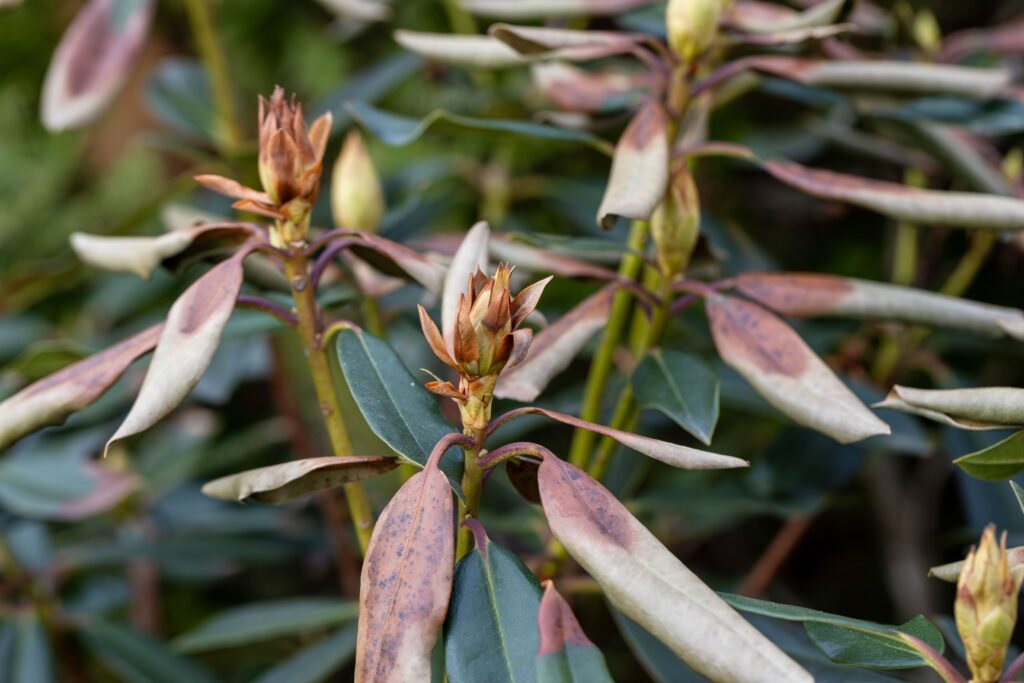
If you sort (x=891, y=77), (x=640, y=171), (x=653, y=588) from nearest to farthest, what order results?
(x=653, y=588) → (x=640, y=171) → (x=891, y=77)

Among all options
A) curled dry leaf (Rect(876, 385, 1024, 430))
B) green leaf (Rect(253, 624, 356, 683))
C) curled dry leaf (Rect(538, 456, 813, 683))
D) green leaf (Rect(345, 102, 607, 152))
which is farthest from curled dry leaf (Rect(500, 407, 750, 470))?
green leaf (Rect(253, 624, 356, 683))

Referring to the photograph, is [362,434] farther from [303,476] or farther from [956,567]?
[956,567]

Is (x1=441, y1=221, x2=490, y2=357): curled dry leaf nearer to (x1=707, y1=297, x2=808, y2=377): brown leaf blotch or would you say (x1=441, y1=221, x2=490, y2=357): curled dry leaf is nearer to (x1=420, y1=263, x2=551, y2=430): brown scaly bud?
(x1=420, y1=263, x2=551, y2=430): brown scaly bud

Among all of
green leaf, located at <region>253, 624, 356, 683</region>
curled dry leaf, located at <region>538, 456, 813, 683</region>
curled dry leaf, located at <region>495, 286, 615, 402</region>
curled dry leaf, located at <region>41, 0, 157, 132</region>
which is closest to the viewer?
curled dry leaf, located at <region>538, 456, 813, 683</region>

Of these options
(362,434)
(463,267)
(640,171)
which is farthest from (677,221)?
(362,434)

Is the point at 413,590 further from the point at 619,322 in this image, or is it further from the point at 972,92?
the point at 972,92
